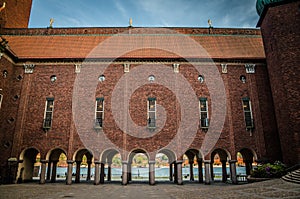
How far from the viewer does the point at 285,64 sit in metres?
16.9

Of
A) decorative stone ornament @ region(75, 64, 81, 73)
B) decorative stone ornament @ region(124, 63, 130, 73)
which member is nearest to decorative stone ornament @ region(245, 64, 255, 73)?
decorative stone ornament @ region(124, 63, 130, 73)

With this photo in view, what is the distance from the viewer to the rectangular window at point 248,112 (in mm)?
19281

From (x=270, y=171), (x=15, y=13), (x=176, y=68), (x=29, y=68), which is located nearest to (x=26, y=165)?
(x=29, y=68)

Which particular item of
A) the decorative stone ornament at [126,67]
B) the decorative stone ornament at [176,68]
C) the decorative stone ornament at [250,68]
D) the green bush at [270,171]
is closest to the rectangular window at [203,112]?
the decorative stone ornament at [176,68]

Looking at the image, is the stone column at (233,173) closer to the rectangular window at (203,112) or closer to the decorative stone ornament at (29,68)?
the rectangular window at (203,112)

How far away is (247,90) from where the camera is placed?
20.2 m

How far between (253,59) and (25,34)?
24166 mm

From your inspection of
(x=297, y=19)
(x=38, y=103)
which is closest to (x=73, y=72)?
(x=38, y=103)

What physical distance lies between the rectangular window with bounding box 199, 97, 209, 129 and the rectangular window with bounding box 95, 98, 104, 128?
8.73 m

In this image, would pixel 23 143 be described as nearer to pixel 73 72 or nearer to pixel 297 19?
pixel 73 72

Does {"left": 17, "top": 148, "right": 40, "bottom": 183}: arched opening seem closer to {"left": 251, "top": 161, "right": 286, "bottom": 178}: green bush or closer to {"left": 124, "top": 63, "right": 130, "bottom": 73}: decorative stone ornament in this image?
{"left": 124, "top": 63, "right": 130, "bottom": 73}: decorative stone ornament

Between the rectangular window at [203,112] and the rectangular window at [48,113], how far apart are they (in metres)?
13.2

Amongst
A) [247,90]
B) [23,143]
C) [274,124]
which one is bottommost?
[23,143]

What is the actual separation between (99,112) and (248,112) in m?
13.3
